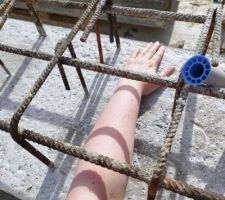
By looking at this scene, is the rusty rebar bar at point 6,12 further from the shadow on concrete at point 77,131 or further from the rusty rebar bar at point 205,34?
the rusty rebar bar at point 205,34

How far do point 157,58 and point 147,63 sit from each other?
0.08m

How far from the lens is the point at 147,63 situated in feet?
6.13

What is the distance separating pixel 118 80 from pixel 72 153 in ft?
2.62

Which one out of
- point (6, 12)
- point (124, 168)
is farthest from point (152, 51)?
point (124, 168)

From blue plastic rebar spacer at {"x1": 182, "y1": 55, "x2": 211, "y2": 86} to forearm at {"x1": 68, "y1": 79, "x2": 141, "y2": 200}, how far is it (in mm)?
446

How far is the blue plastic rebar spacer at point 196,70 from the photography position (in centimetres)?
110

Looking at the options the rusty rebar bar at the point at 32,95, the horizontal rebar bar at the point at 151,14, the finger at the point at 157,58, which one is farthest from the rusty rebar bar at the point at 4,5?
the finger at the point at 157,58

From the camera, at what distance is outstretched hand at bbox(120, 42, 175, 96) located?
1.76m

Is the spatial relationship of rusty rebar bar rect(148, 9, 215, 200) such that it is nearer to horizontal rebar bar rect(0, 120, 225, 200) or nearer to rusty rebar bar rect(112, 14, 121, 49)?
horizontal rebar bar rect(0, 120, 225, 200)

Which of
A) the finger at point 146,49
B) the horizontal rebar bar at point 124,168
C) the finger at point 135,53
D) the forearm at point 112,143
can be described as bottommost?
the horizontal rebar bar at point 124,168

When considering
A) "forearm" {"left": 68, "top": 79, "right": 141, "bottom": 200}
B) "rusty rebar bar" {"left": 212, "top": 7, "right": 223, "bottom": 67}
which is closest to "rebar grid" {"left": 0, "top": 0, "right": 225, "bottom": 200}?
"rusty rebar bar" {"left": 212, "top": 7, "right": 223, "bottom": 67}

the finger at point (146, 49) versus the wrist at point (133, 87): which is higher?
the finger at point (146, 49)

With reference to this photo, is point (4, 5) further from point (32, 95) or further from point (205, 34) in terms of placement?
point (205, 34)

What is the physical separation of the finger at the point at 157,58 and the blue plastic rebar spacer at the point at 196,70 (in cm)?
71
